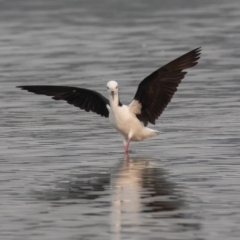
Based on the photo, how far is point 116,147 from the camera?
16.4m

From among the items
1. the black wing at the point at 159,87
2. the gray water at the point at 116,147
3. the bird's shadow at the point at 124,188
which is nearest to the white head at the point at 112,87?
the black wing at the point at 159,87

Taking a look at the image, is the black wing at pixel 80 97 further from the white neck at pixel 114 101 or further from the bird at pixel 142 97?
the white neck at pixel 114 101

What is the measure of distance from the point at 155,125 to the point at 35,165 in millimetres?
3854

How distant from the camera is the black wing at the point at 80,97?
16.8 m

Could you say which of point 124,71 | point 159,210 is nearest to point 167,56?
point 124,71

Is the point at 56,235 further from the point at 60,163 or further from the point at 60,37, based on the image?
the point at 60,37

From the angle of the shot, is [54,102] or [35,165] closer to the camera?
[35,165]

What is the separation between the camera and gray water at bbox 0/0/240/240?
1132cm

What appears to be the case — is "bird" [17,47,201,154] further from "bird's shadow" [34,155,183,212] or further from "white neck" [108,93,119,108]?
"bird's shadow" [34,155,183,212]

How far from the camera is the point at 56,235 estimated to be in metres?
10.7

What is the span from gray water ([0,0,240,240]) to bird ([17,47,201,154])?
0.31 m

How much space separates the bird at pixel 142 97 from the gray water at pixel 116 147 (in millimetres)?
312

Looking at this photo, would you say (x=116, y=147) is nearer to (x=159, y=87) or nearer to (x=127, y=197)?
(x=159, y=87)

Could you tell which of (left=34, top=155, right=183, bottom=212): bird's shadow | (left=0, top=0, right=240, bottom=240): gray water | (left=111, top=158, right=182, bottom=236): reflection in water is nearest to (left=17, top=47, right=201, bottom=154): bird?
(left=0, top=0, right=240, bottom=240): gray water
